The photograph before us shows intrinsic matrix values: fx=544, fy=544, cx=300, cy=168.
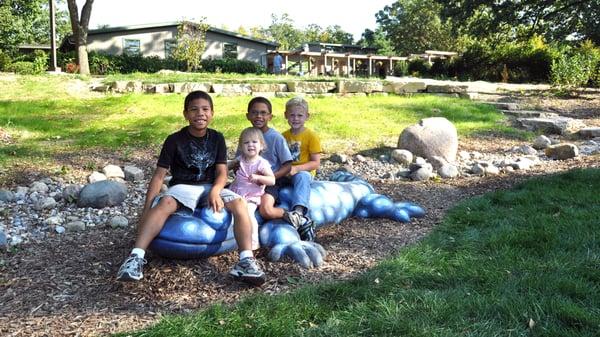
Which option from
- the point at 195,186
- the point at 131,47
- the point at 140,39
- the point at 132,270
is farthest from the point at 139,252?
the point at 140,39

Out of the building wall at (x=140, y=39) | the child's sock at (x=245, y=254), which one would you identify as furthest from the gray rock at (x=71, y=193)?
the building wall at (x=140, y=39)

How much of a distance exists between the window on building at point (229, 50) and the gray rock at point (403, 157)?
85.3 ft

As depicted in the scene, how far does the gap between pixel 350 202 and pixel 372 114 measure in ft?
22.5

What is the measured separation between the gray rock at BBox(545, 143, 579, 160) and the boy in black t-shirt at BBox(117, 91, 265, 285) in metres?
6.34

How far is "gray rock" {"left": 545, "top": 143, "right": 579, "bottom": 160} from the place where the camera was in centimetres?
848

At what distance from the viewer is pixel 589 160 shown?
8.08 meters

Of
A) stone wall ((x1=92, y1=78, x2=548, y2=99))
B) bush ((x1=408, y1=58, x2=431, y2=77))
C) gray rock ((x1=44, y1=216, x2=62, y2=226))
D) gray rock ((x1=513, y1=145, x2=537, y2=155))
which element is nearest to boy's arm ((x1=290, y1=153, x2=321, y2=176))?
gray rock ((x1=44, y1=216, x2=62, y2=226))

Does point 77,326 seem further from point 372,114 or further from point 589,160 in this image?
point 372,114

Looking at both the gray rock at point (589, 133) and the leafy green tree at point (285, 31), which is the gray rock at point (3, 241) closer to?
the gray rock at point (589, 133)

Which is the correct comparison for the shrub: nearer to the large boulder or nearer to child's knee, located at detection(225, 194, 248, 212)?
the large boulder

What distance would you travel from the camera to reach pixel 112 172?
6.85 meters

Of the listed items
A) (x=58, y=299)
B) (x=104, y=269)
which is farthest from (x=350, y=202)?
(x=58, y=299)

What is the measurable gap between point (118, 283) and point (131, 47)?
29737 mm

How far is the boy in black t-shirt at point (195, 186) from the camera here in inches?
145
